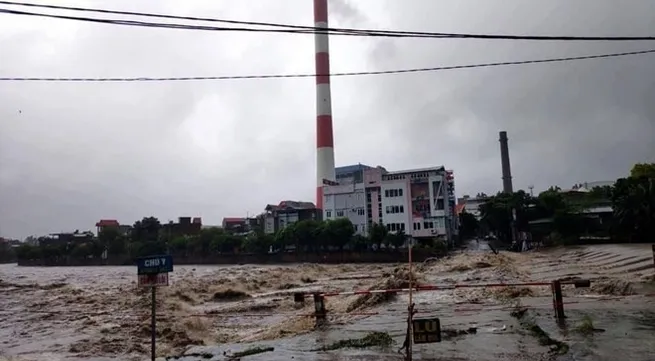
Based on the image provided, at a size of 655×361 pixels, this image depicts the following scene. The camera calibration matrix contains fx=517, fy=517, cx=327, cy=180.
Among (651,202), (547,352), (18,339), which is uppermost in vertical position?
(651,202)

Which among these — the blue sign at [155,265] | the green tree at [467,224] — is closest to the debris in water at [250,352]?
the blue sign at [155,265]

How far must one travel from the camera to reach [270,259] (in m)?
77.6

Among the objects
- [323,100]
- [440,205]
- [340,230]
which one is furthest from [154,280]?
[323,100]

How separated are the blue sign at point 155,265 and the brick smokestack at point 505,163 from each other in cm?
8053

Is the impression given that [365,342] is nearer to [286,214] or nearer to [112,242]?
[286,214]

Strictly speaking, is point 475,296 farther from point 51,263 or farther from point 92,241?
point 51,263

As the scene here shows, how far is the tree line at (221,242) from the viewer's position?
67125 mm

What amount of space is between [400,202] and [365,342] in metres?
59.3

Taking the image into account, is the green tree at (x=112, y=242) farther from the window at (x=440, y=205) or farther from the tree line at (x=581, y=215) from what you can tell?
the tree line at (x=581, y=215)

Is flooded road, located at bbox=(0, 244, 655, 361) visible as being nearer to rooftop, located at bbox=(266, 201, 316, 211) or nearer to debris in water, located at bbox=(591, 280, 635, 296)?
debris in water, located at bbox=(591, 280, 635, 296)

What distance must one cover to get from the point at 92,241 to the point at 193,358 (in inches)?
3829

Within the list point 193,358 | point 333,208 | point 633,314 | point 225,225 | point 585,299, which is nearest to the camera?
point 193,358

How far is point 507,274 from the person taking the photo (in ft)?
91.1

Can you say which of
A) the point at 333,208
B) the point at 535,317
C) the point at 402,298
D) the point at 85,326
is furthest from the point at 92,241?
the point at 535,317
